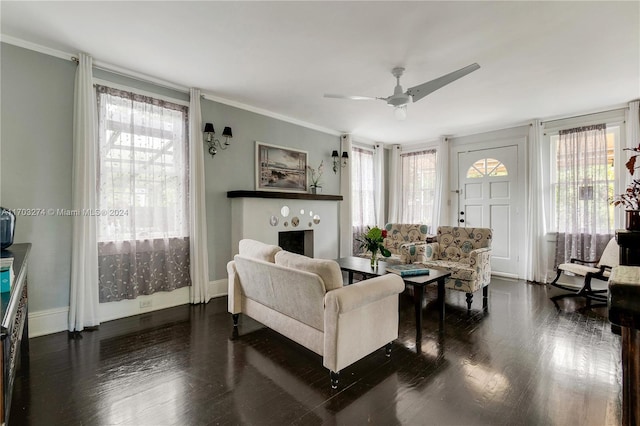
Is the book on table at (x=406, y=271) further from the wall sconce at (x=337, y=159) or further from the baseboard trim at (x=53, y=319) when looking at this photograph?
the baseboard trim at (x=53, y=319)

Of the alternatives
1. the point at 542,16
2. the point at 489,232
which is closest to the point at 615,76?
the point at 542,16

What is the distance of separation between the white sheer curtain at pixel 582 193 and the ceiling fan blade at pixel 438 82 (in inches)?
133

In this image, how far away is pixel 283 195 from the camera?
175 inches

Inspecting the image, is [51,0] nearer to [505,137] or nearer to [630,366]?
[630,366]

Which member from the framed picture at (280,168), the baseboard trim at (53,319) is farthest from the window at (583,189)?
the baseboard trim at (53,319)

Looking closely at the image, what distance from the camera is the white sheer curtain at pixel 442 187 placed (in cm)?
593

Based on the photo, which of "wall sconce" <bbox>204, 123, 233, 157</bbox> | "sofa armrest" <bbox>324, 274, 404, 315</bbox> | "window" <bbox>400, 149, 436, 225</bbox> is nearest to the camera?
"sofa armrest" <bbox>324, 274, 404, 315</bbox>

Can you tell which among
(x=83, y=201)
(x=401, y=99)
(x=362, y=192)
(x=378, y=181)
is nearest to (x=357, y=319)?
(x=401, y=99)

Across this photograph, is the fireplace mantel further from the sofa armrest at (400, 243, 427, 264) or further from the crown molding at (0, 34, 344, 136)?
the sofa armrest at (400, 243, 427, 264)

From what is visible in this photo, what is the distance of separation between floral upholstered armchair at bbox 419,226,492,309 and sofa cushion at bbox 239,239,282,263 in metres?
2.30

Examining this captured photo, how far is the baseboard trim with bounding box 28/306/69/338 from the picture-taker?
2764mm

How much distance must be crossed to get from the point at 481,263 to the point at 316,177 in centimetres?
297

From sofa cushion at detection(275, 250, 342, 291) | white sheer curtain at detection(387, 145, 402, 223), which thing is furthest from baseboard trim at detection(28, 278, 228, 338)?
white sheer curtain at detection(387, 145, 402, 223)

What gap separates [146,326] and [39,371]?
0.91m
